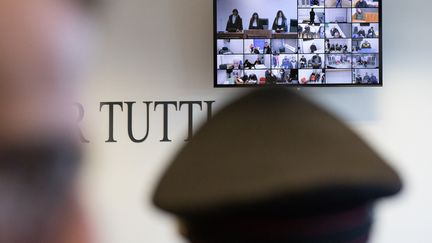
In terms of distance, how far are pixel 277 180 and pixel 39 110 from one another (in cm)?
42

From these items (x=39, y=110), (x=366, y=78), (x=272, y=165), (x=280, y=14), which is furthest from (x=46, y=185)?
(x=366, y=78)

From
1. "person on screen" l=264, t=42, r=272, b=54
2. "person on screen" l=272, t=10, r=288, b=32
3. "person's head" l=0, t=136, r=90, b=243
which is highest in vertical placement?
"person on screen" l=272, t=10, r=288, b=32

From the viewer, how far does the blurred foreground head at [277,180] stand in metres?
0.21

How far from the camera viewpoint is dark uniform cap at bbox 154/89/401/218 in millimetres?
209

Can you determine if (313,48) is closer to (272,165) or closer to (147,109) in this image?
(147,109)

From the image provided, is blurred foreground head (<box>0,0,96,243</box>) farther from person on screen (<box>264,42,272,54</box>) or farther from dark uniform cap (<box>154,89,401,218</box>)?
person on screen (<box>264,42,272,54</box>)

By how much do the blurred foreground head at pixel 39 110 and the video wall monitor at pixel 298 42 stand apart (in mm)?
732

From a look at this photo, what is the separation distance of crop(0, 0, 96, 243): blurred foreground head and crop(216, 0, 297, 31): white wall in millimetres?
737

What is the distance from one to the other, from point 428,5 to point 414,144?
0.45 meters

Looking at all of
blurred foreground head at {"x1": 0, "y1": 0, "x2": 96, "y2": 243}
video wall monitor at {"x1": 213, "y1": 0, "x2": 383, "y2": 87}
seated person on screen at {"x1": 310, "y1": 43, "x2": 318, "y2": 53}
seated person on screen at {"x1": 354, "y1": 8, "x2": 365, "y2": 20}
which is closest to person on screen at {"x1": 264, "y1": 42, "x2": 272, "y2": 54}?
video wall monitor at {"x1": 213, "y1": 0, "x2": 383, "y2": 87}

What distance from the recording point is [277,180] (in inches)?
8.4

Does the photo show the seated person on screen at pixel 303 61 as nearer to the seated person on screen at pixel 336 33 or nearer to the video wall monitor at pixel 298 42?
the video wall monitor at pixel 298 42

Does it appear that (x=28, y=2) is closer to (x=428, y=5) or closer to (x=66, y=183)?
(x=66, y=183)

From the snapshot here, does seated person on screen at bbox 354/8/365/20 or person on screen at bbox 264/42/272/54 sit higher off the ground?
seated person on screen at bbox 354/8/365/20
